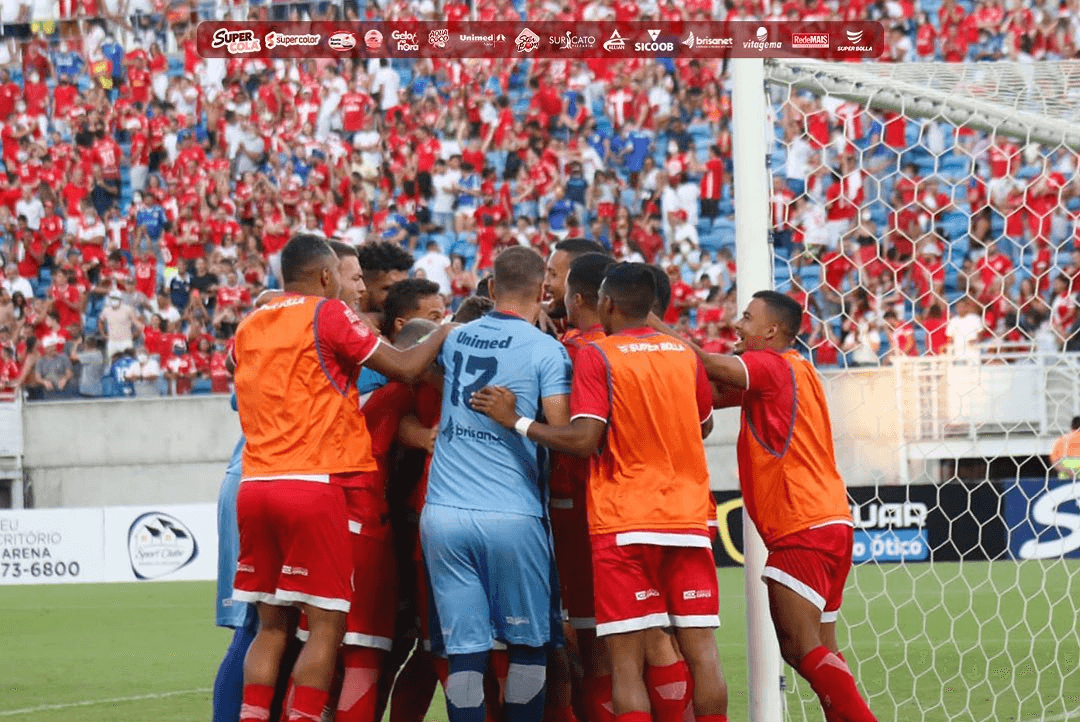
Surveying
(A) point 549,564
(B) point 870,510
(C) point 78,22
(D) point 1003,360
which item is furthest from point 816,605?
(C) point 78,22

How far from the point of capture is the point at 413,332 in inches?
232

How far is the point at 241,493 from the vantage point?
5461mm

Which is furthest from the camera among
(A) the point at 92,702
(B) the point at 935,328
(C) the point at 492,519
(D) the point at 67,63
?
(D) the point at 67,63

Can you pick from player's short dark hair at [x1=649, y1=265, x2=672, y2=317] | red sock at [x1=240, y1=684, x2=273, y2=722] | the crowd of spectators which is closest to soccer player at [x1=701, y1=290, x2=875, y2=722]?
player's short dark hair at [x1=649, y1=265, x2=672, y2=317]

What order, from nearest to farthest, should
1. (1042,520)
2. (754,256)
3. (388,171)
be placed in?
(754,256) → (1042,520) → (388,171)

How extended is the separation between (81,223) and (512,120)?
19.6 feet

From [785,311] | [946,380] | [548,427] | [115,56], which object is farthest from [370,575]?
[115,56]

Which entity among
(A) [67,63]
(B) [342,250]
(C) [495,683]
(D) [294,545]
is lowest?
(C) [495,683]

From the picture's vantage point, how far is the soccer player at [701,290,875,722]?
589 cm

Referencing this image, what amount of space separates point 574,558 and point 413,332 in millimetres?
1040

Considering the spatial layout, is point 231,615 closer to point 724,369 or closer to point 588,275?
point 588,275

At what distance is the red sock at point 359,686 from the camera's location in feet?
18.2

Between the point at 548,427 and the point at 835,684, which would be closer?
the point at 548,427

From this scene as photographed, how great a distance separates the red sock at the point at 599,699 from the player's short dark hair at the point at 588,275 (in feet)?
4.67
